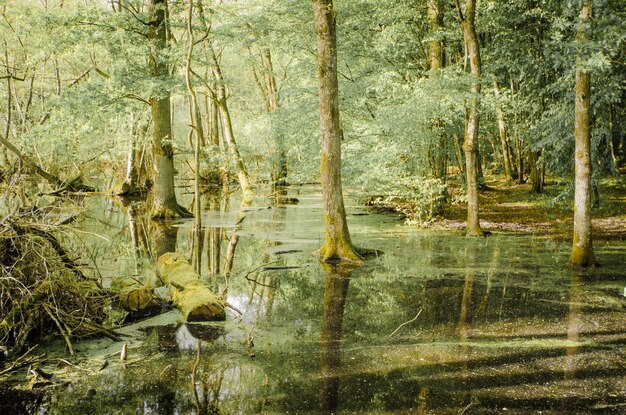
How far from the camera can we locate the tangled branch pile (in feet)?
18.7

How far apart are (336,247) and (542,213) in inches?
422

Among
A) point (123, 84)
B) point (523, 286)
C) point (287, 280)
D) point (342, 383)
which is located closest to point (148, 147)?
point (123, 84)

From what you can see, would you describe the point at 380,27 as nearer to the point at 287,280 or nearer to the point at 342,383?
the point at 287,280

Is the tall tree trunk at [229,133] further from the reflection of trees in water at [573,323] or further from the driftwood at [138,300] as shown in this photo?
the reflection of trees in water at [573,323]

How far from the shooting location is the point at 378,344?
6.12 metres

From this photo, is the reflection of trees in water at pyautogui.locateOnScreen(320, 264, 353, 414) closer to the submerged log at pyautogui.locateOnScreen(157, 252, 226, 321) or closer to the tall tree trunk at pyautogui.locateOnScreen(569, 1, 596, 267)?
the submerged log at pyautogui.locateOnScreen(157, 252, 226, 321)

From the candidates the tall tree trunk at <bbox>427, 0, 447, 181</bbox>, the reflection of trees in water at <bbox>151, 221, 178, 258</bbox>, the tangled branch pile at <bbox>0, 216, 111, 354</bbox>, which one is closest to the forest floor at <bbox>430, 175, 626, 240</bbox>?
the tall tree trunk at <bbox>427, 0, 447, 181</bbox>

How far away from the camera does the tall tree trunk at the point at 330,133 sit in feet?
35.7

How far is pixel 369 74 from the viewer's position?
58.3ft

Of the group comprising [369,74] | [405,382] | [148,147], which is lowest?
[405,382]

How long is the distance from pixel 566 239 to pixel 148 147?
23094 mm

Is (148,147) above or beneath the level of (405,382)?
above

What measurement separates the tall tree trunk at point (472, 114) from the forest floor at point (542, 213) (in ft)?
5.22

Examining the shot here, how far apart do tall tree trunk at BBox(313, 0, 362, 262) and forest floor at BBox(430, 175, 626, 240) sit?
6.09 meters
